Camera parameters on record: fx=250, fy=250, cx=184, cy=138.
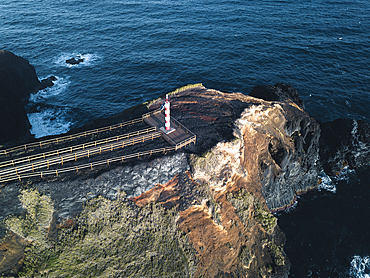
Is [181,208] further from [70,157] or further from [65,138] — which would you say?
[65,138]

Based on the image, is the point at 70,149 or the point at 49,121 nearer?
the point at 70,149

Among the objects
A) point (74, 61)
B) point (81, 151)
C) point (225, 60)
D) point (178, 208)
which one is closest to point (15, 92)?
point (74, 61)

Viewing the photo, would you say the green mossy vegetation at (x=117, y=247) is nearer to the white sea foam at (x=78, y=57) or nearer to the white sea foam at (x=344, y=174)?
the white sea foam at (x=344, y=174)

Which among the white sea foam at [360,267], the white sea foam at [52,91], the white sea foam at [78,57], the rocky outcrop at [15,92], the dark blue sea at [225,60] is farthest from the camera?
the white sea foam at [78,57]

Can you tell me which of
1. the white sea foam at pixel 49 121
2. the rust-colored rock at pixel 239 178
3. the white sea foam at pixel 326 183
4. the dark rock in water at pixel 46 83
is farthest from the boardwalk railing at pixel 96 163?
the dark rock in water at pixel 46 83

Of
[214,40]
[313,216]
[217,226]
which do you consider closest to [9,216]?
[217,226]

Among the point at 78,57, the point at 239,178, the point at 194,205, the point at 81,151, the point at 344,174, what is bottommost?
the point at 344,174
